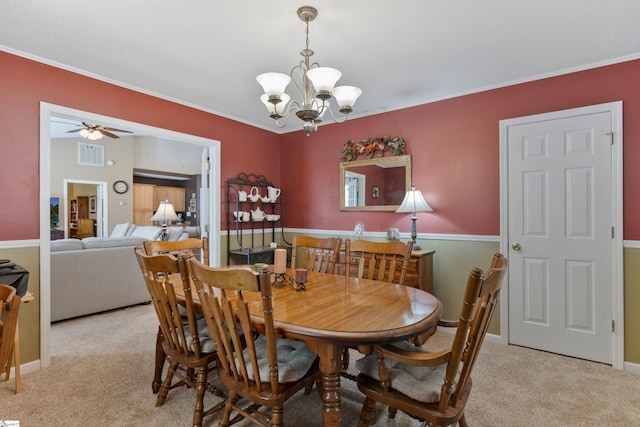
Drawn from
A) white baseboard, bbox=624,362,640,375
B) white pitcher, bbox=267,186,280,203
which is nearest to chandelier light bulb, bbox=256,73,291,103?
white pitcher, bbox=267,186,280,203

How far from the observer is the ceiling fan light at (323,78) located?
1.81 metres

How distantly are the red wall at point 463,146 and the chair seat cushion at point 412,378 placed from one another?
2.09 meters

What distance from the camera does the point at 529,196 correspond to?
2.90m

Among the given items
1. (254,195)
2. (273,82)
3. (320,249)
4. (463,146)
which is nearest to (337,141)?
(254,195)

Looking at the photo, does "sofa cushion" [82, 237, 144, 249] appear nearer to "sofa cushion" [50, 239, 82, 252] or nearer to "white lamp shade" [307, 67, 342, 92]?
"sofa cushion" [50, 239, 82, 252]

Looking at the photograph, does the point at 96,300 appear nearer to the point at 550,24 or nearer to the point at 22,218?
the point at 22,218

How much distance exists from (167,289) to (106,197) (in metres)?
7.61

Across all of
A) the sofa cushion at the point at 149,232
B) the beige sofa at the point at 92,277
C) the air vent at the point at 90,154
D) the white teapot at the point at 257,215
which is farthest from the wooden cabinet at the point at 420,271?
the air vent at the point at 90,154

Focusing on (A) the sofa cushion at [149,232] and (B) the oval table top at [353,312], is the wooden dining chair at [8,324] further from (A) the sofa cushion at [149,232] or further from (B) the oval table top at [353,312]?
(A) the sofa cushion at [149,232]

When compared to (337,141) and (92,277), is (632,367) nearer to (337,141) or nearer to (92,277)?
(337,141)

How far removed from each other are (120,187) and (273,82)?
25.1ft

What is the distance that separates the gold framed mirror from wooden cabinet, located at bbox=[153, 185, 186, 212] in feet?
25.1

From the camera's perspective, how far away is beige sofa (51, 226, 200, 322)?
11.2 ft

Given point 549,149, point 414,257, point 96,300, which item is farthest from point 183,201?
point 549,149
